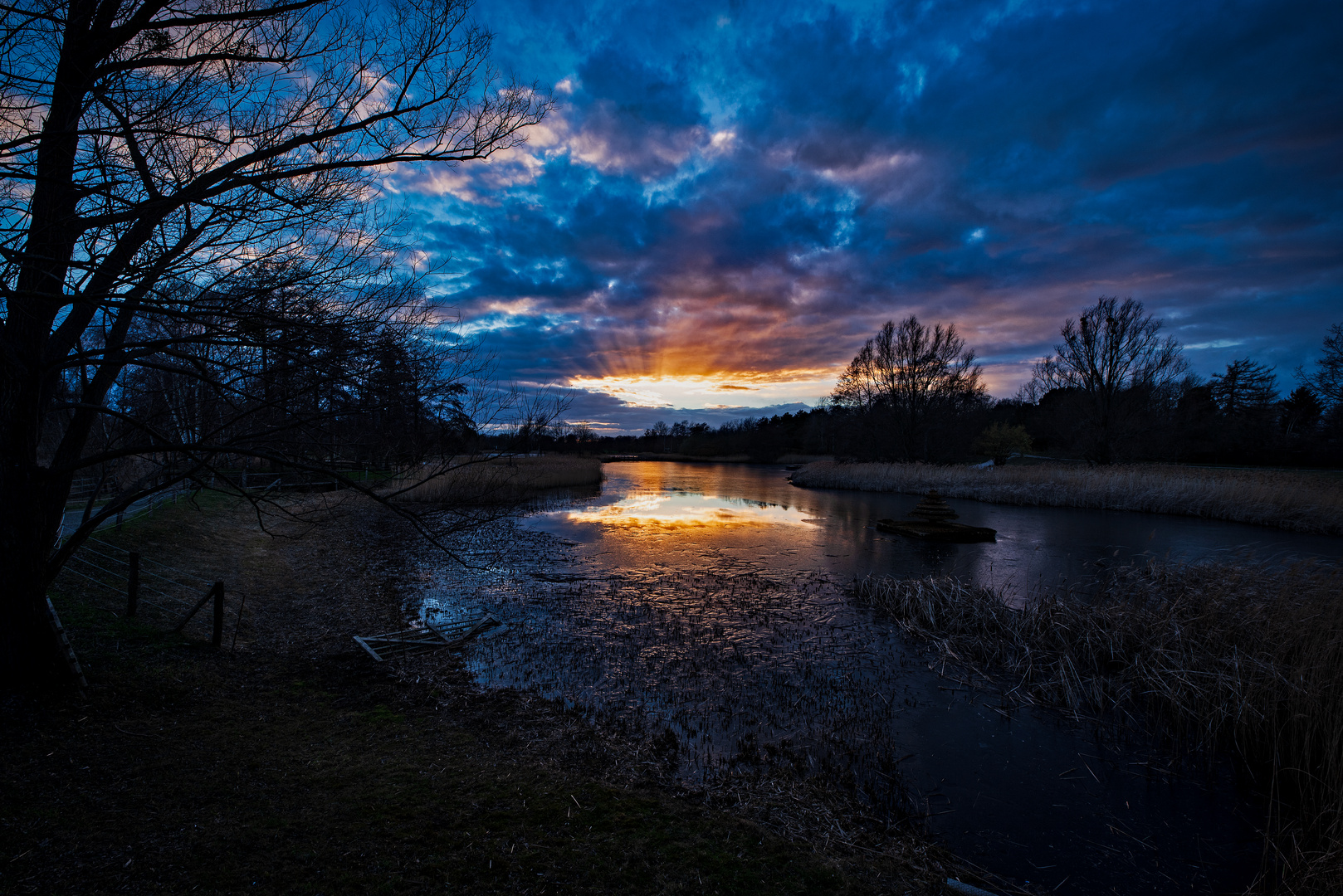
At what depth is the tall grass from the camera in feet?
14.1

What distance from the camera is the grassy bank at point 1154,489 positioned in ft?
60.4

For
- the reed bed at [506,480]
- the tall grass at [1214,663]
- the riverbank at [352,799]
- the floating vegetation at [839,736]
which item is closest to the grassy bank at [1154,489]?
the tall grass at [1214,663]

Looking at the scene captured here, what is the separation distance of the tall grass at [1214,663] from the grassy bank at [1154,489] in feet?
49.1

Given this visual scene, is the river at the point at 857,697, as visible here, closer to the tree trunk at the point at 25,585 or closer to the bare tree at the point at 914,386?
the tree trunk at the point at 25,585

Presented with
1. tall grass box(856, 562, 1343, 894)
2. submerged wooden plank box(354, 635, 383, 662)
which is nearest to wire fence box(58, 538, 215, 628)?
submerged wooden plank box(354, 635, 383, 662)

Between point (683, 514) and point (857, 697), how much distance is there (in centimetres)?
1821

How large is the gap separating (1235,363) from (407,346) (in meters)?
70.6

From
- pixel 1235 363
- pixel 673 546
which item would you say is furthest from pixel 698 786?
pixel 1235 363

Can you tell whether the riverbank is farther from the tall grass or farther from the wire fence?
the tall grass

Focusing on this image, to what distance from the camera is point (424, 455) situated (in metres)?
5.57

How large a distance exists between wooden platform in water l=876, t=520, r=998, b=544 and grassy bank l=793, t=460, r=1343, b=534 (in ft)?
30.2

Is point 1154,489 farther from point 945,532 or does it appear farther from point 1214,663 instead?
point 1214,663

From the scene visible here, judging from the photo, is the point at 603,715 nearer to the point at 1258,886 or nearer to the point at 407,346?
the point at 407,346

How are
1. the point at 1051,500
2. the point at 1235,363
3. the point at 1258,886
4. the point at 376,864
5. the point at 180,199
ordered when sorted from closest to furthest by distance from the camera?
the point at 376,864 → the point at 180,199 → the point at 1258,886 → the point at 1051,500 → the point at 1235,363
